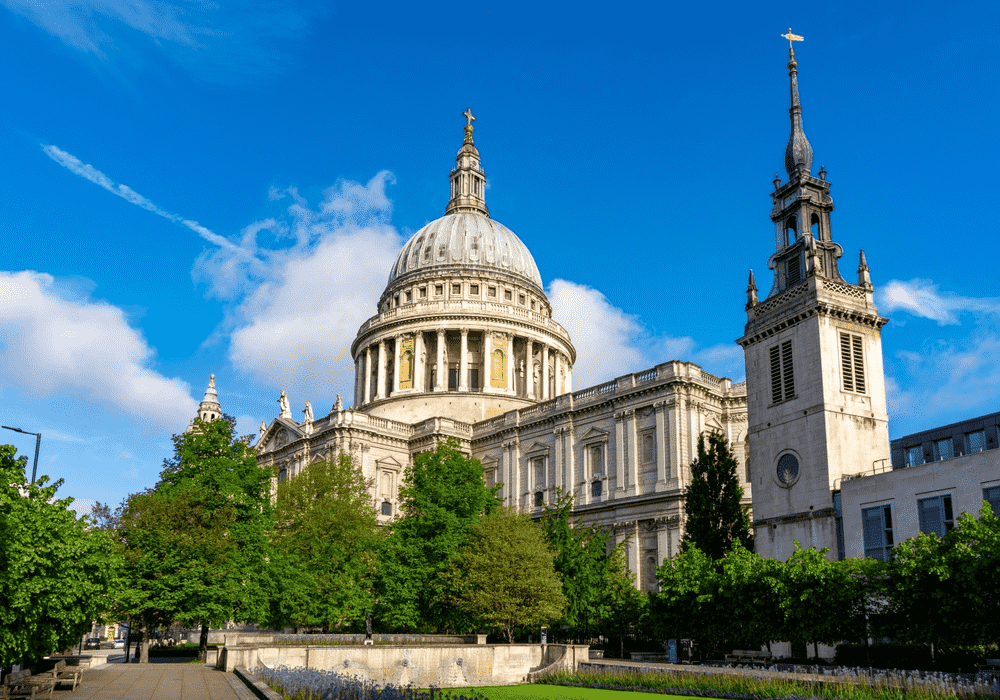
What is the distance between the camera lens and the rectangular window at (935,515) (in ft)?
123

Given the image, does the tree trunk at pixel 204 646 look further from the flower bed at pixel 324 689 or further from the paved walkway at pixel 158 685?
the flower bed at pixel 324 689

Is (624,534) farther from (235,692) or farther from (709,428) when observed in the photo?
(235,692)

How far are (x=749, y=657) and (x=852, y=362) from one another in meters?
15.3

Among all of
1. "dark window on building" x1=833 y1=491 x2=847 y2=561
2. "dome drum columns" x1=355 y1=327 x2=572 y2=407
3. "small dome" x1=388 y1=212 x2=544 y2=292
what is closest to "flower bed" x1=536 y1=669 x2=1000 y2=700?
"dark window on building" x1=833 y1=491 x2=847 y2=561

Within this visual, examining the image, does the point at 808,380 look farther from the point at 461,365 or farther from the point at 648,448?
the point at 461,365

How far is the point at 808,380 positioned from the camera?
44625mm

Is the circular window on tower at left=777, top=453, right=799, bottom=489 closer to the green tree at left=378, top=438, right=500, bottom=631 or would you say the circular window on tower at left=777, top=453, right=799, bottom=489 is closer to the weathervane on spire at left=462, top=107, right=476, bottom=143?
the green tree at left=378, top=438, right=500, bottom=631

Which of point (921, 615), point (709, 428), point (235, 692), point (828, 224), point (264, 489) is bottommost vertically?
point (235, 692)

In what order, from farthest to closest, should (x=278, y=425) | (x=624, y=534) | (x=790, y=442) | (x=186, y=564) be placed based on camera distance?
(x=278, y=425) < (x=624, y=534) < (x=790, y=442) < (x=186, y=564)

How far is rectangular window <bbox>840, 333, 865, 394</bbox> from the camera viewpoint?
147 ft

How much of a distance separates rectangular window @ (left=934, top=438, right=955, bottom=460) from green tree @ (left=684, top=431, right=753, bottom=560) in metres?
15.3

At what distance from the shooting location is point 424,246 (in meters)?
106

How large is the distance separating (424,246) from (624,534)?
2077 inches

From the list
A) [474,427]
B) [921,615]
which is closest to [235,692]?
[921,615]
